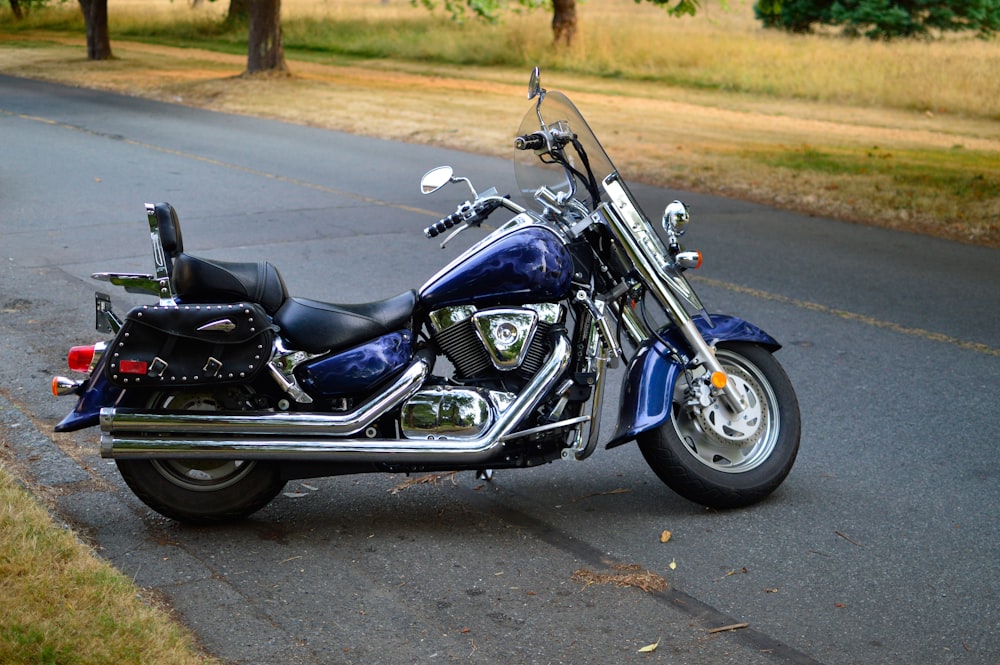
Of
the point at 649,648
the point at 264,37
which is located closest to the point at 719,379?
the point at 649,648

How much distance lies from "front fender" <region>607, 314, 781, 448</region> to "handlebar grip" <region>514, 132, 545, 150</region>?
94 cm

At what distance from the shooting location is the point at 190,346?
178 inches

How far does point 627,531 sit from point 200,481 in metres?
1.74

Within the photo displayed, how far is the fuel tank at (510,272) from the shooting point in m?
4.62

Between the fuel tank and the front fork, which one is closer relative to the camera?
the fuel tank

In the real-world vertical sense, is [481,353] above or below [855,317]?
above

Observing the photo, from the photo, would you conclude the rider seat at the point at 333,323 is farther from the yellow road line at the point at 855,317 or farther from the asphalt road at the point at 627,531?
the yellow road line at the point at 855,317

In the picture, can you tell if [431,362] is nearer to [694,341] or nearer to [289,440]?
[289,440]

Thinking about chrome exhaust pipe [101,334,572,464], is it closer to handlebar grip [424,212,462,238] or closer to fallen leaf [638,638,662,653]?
handlebar grip [424,212,462,238]

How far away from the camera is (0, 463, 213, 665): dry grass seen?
3.56 meters

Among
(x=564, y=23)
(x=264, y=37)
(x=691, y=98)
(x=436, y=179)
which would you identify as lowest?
(x=691, y=98)

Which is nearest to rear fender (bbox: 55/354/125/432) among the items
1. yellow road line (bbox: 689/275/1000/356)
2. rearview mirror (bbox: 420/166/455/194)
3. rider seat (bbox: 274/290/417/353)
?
rider seat (bbox: 274/290/417/353)

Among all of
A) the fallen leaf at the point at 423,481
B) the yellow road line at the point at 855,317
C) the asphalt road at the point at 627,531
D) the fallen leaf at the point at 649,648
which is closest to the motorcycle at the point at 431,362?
the asphalt road at the point at 627,531

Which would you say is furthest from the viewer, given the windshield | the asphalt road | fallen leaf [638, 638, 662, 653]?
the windshield
